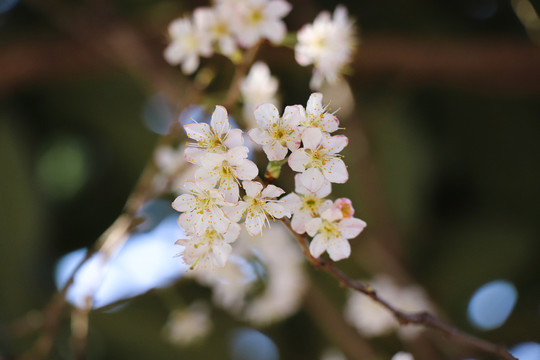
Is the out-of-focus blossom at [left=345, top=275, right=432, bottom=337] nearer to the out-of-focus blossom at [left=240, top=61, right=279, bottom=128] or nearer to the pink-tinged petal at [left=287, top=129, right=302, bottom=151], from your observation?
the out-of-focus blossom at [left=240, top=61, right=279, bottom=128]

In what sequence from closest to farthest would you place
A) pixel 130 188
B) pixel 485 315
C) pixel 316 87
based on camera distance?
pixel 316 87 → pixel 485 315 → pixel 130 188

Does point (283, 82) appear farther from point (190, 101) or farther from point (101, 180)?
point (190, 101)

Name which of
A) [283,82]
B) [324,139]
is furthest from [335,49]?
[283,82]

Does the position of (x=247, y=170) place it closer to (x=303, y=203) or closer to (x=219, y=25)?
(x=303, y=203)

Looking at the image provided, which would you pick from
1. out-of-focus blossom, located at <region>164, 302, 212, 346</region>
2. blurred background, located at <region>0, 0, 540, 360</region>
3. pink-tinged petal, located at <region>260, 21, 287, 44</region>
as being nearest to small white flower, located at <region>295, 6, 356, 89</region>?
pink-tinged petal, located at <region>260, 21, 287, 44</region>

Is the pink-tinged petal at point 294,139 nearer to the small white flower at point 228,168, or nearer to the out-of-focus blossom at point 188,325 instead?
the small white flower at point 228,168

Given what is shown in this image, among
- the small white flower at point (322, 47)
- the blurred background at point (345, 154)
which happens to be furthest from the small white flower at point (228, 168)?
the blurred background at point (345, 154)
